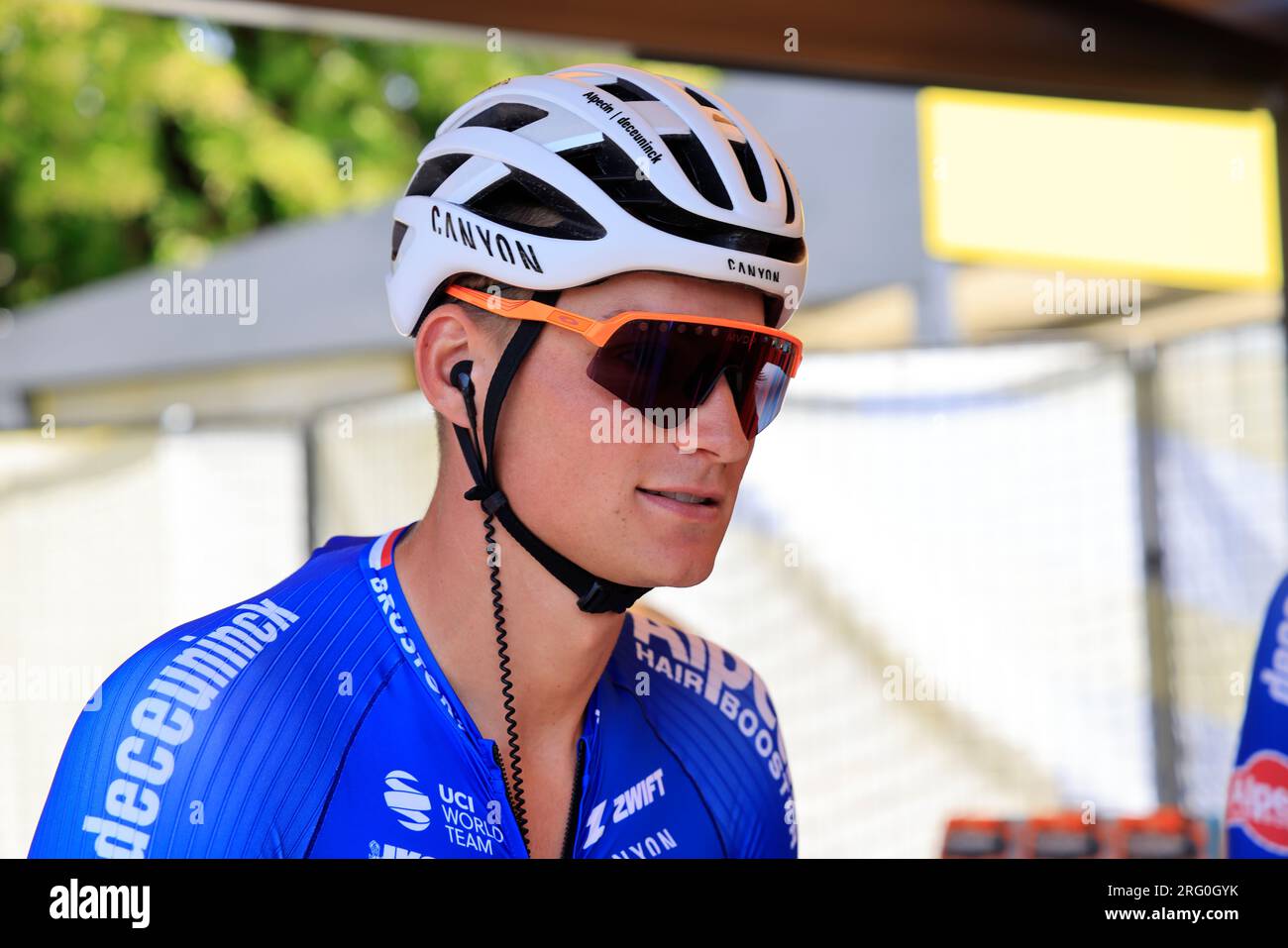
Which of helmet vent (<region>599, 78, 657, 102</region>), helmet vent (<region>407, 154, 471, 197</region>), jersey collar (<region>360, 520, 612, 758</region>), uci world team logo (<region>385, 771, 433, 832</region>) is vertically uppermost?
helmet vent (<region>599, 78, 657, 102</region>)

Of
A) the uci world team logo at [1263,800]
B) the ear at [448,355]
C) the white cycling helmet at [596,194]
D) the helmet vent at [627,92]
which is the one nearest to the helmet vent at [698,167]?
the white cycling helmet at [596,194]

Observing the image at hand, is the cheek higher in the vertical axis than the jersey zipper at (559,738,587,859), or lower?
higher

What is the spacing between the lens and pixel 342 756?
79.7 inches

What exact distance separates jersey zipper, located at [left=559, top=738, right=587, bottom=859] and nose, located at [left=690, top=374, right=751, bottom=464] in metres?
0.56

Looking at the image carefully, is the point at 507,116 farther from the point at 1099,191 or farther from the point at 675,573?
the point at 1099,191

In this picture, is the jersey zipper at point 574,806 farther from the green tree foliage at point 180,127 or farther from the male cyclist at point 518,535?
the green tree foliage at point 180,127

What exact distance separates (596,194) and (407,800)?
95 centimetres

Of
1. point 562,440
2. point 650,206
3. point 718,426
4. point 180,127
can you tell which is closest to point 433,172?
point 650,206

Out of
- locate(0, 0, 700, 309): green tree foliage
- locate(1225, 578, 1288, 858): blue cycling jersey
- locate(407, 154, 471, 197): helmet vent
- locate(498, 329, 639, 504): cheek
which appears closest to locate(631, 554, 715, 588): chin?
locate(498, 329, 639, 504): cheek

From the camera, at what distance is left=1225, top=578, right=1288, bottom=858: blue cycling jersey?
113 inches

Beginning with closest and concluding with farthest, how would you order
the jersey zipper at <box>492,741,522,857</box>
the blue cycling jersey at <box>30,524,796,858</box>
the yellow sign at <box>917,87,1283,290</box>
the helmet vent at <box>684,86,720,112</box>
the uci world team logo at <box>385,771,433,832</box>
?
1. the blue cycling jersey at <box>30,524,796,858</box>
2. the uci world team logo at <box>385,771,433,832</box>
3. the jersey zipper at <box>492,741,522,857</box>
4. the helmet vent at <box>684,86,720,112</box>
5. the yellow sign at <box>917,87,1283,290</box>

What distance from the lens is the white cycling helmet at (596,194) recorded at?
6.88 feet

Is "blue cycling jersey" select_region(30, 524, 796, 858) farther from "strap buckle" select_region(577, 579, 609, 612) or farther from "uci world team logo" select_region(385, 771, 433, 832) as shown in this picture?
"strap buckle" select_region(577, 579, 609, 612)
